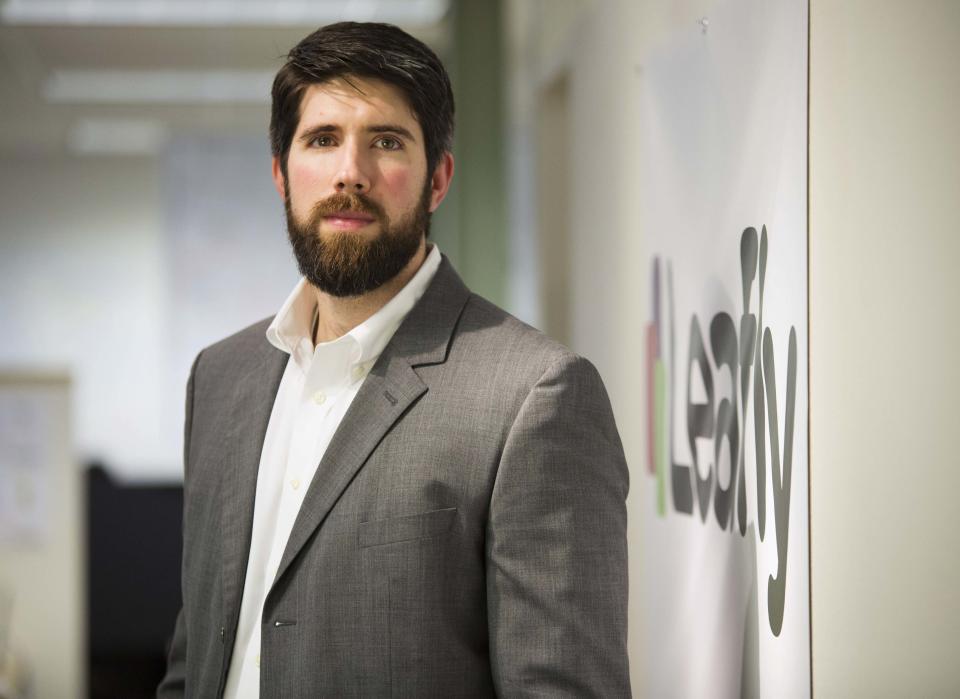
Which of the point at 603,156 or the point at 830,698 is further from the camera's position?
the point at 603,156

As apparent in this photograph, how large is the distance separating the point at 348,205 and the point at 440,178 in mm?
184

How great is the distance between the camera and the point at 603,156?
2.54 metres

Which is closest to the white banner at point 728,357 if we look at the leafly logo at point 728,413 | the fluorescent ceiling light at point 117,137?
the leafly logo at point 728,413

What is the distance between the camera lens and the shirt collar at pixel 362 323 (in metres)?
1.44

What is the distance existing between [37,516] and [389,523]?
2485mm

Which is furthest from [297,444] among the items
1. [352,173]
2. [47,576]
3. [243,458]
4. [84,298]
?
[84,298]

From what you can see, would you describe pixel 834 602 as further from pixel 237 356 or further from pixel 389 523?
Answer: pixel 237 356

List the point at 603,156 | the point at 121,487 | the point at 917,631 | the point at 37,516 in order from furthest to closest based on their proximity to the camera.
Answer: the point at 121,487 → the point at 37,516 → the point at 603,156 → the point at 917,631

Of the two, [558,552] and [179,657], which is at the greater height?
[558,552]

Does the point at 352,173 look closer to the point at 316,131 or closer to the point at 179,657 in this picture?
the point at 316,131

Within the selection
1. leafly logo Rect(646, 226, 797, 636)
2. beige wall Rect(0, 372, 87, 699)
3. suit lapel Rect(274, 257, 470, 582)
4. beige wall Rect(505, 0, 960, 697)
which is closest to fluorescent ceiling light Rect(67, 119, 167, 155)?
beige wall Rect(0, 372, 87, 699)

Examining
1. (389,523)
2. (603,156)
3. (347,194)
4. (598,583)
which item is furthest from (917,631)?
(603,156)

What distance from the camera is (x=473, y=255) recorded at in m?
3.80

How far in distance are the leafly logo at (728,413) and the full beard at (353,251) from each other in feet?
1.60
